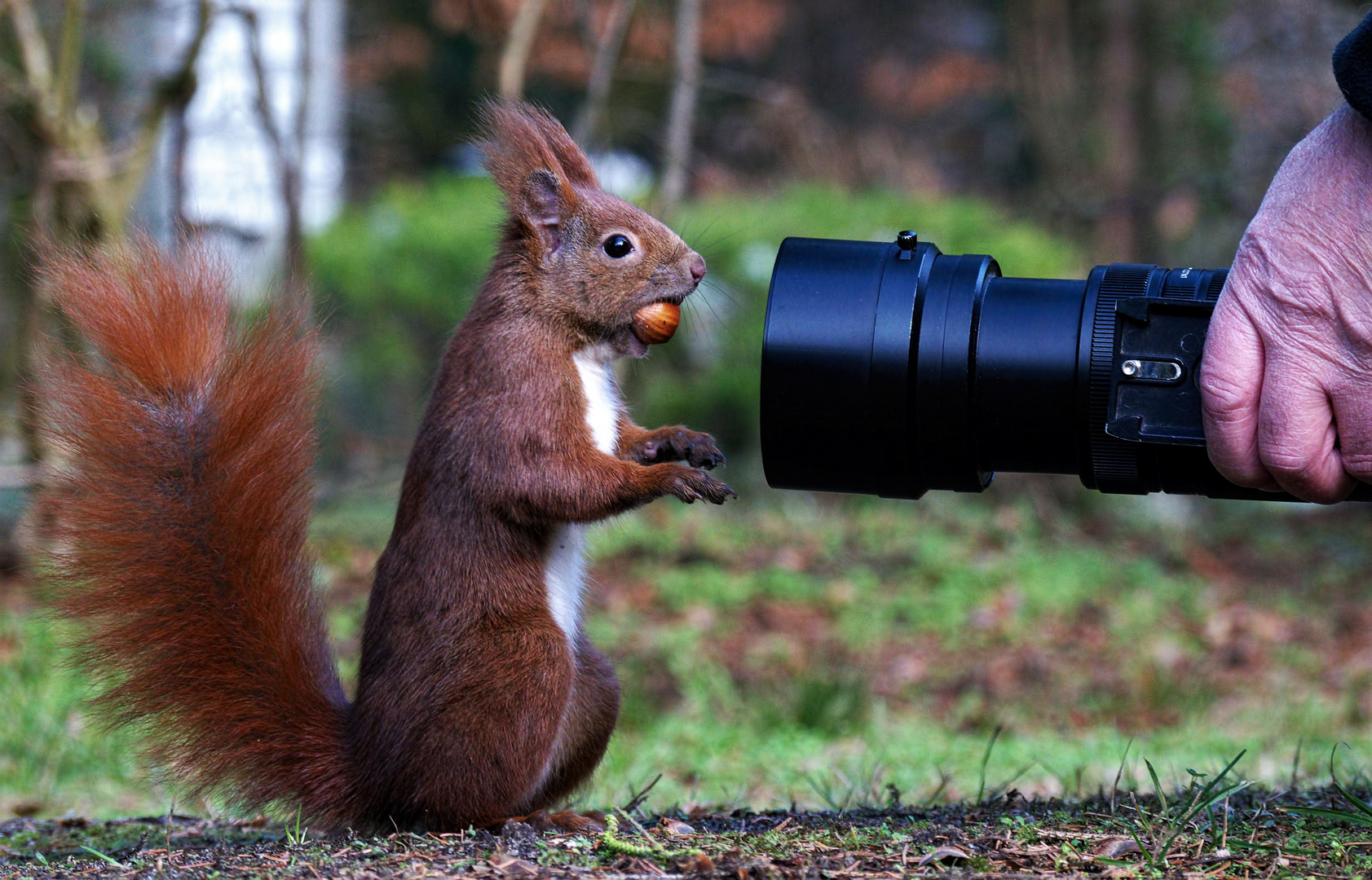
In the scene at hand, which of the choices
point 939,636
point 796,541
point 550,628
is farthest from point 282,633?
point 796,541

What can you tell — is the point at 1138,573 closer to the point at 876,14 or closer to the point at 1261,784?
the point at 1261,784

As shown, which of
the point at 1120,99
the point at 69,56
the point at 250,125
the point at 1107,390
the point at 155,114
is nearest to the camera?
the point at 1107,390

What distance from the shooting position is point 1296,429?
212 centimetres

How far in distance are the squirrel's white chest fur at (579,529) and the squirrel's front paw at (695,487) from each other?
173 mm

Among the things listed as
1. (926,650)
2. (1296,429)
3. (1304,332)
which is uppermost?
(1304,332)

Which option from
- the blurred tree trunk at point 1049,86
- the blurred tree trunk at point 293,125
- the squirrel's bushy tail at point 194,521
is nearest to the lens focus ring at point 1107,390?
the squirrel's bushy tail at point 194,521

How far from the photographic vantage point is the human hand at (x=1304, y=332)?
2068mm

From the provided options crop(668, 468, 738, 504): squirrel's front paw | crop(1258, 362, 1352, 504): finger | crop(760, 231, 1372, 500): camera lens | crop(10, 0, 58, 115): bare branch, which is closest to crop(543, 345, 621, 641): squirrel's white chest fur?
crop(668, 468, 738, 504): squirrel's front paw

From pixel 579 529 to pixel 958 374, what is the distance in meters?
0.79

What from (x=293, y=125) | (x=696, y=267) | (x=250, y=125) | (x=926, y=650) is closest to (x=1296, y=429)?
(x=696, y=267)

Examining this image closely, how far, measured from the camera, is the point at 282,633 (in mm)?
2541

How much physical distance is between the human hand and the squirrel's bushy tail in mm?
1623

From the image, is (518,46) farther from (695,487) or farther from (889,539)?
(695,487)

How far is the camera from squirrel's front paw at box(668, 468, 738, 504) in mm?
2336
